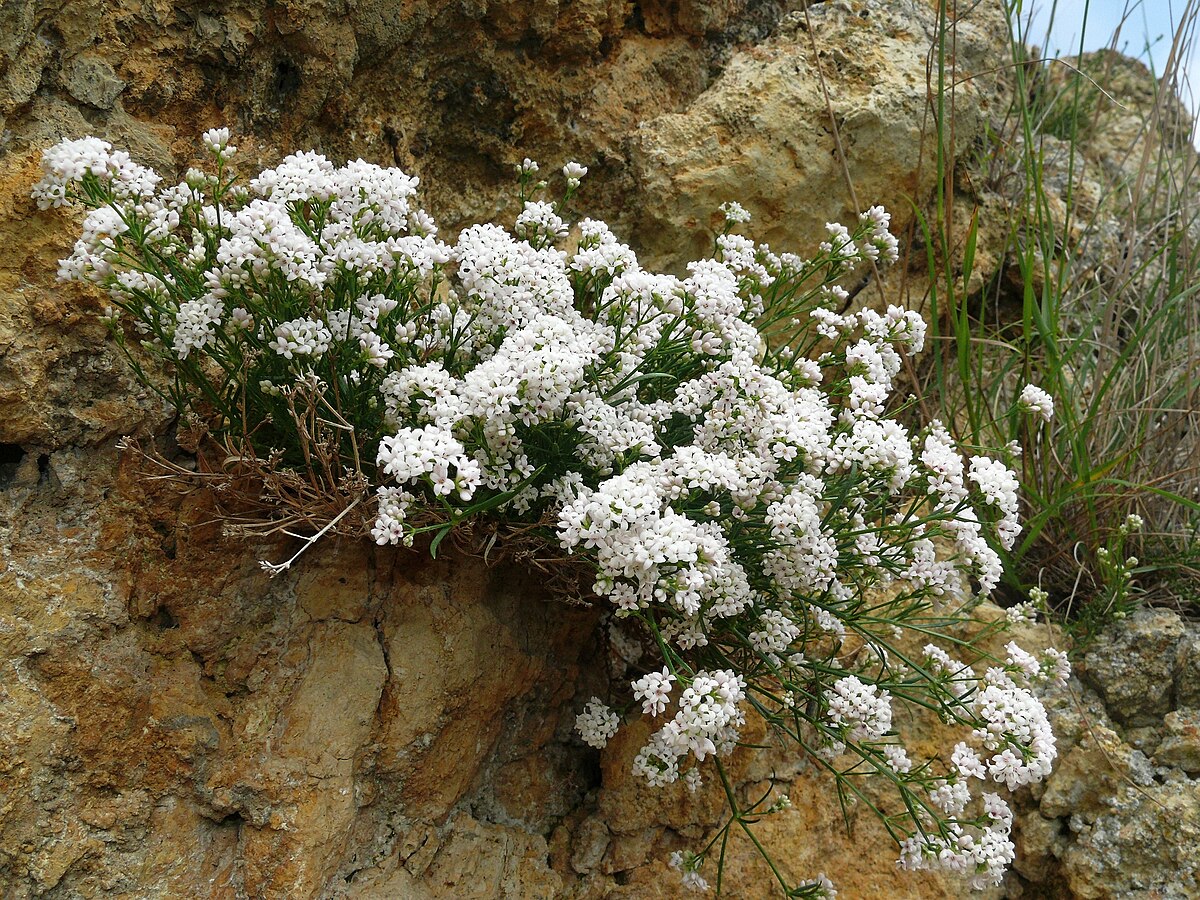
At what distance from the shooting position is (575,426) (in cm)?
277

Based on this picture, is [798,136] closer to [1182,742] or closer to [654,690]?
[654,690]

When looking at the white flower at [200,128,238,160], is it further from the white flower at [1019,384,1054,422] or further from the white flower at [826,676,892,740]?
the white flower at [1019,384,1054,422]

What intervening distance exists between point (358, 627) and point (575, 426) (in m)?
1.01

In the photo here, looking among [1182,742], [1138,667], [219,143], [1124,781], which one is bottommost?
[1124,781]

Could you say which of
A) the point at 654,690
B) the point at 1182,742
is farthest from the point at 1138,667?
the point at 654,690

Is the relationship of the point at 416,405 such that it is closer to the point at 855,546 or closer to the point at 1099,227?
the point at 855,546

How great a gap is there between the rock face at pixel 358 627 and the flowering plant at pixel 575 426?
27 centimetres

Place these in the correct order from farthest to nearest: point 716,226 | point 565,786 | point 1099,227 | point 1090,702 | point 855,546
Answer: point 1099,227 → point 716,226 → point 1090,702 → point 565,786 → point 855,546

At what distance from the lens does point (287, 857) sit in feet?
9.04

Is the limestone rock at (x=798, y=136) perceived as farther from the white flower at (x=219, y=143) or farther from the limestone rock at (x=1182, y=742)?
the limestone rock at (x=1182, y=742)

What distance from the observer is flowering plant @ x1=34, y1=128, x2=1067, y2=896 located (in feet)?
8.33

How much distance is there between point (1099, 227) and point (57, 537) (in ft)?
17.5

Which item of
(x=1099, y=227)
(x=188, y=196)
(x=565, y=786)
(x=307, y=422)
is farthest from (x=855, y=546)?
(x=1099, y=227)

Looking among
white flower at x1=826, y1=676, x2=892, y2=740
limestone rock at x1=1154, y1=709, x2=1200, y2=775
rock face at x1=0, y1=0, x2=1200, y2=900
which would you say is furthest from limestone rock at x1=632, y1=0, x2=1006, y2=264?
limestone rock at x1=1154, y1=709, x2=1200, y2=775
